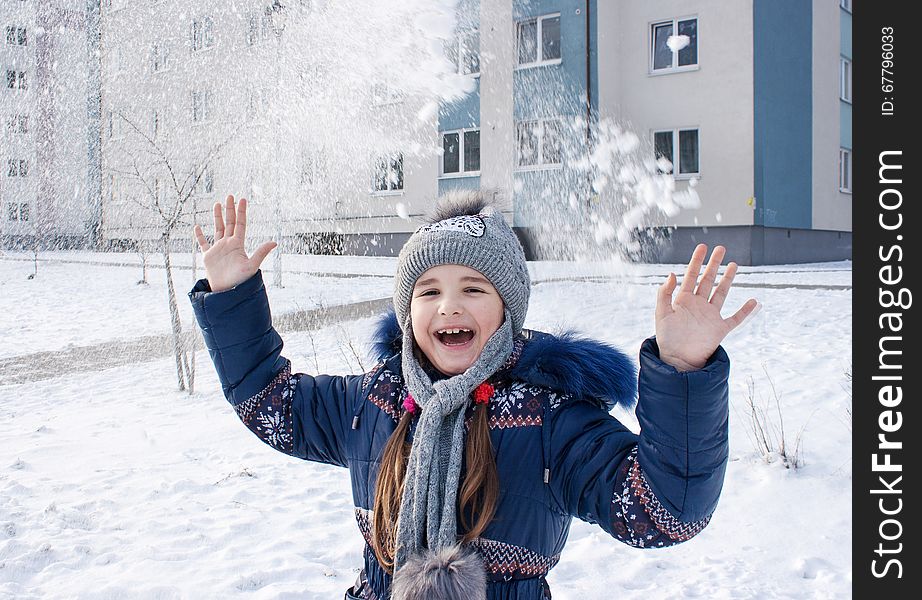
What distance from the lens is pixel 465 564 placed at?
1.35 m

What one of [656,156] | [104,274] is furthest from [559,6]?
[104,274]

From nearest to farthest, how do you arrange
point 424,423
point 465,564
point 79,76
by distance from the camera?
point 465,564
point 424,423
point 79,76

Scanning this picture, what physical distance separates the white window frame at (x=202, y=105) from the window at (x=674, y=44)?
28.4ft

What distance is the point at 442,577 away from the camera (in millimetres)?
1322

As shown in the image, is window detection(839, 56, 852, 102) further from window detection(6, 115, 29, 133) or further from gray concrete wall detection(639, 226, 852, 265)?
window detection(6, 115, 29, 133)

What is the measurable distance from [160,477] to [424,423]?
2.88 meters

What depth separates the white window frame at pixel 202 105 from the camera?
1310 centimetres

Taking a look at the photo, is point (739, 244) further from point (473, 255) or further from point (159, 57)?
point (473, 255)

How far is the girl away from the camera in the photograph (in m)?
1.29

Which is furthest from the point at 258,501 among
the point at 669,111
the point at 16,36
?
the point at 669,111

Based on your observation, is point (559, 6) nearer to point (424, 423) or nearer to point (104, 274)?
point (104, 274)

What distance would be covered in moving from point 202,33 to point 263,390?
499 inches

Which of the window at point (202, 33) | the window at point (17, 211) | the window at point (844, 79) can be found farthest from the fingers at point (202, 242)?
the window at point (844, 79)

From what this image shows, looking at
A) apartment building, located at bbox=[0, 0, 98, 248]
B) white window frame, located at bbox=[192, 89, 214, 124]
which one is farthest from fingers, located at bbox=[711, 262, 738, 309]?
white window frame, located at bbox=[192, 89, 214, 124]
